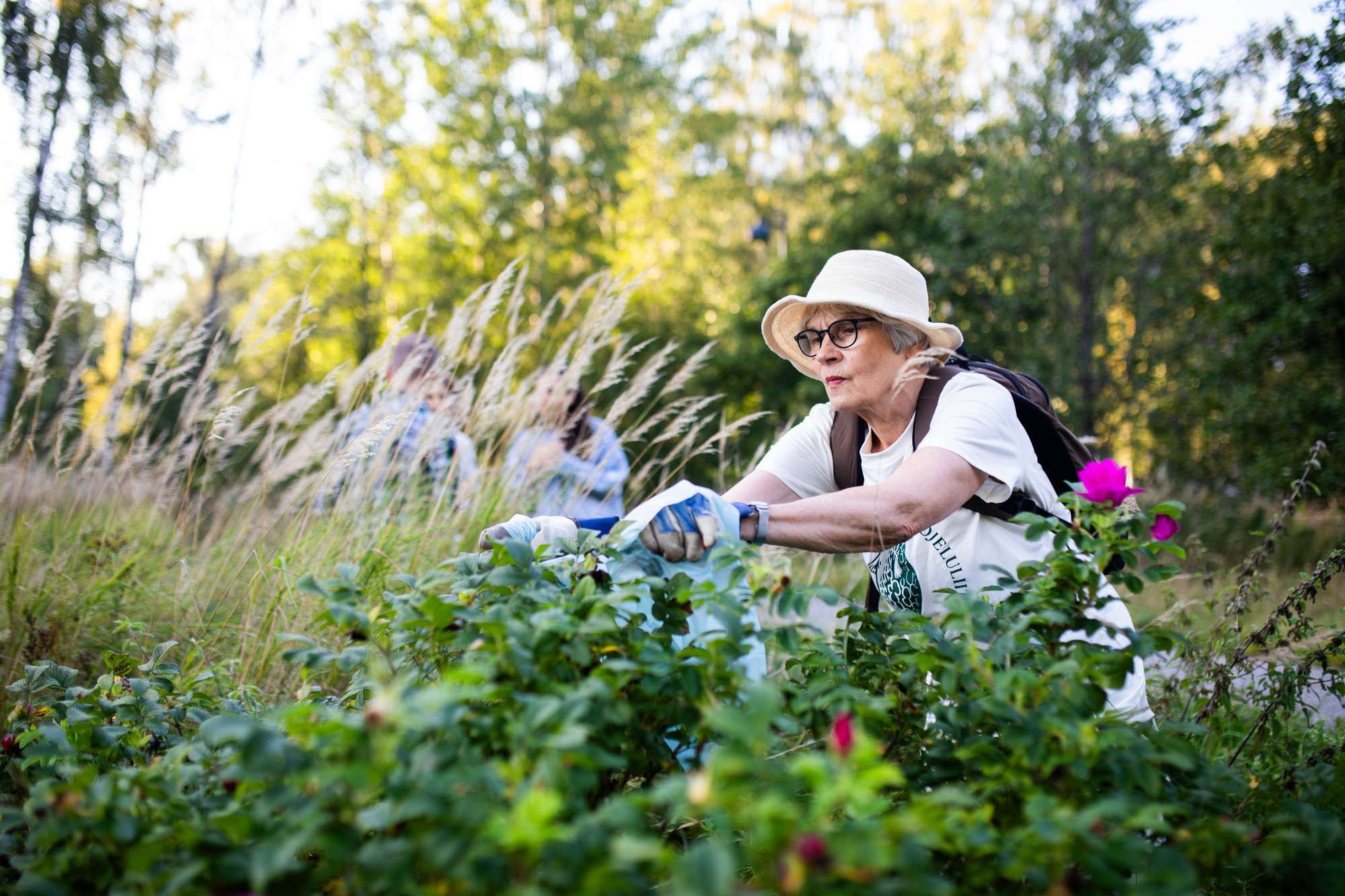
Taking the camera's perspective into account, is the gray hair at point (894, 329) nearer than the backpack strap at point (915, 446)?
No

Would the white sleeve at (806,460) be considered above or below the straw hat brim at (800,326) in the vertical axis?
below

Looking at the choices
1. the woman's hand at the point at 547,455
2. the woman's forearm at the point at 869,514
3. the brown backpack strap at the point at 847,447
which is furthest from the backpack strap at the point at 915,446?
the woman's hand at the point at 547,455

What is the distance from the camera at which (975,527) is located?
1.74 m

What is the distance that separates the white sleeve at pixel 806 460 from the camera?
207 cm

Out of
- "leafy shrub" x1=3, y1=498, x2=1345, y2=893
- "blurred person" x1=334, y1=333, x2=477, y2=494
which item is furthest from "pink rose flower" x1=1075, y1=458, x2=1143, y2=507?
"blurred person" x1=334, y1=333, x2=477, y2=494

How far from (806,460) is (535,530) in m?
0.86

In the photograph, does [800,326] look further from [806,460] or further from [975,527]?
[975,527]

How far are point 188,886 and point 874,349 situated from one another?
1662mm

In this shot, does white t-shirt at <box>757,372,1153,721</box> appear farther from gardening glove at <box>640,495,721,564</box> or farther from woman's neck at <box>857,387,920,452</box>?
gardening glove at <box>640,495,721,564</box>

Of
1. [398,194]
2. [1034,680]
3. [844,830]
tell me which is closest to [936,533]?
[1034,680]

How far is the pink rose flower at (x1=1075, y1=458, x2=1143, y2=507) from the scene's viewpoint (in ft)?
3.86

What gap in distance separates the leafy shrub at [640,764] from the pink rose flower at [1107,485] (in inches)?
1.0

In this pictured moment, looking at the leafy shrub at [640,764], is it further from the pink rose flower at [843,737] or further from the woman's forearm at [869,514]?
the woman's forearm at [869,514]

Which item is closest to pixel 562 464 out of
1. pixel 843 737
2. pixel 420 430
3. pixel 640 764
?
pixel 420 430
